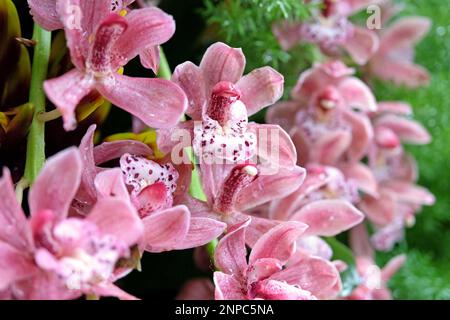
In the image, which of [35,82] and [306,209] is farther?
[306,209]

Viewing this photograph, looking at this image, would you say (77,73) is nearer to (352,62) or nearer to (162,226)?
(162,226)

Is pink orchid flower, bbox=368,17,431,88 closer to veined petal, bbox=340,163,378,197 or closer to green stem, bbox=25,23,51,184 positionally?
veined petal, bbox=340,163,378,197

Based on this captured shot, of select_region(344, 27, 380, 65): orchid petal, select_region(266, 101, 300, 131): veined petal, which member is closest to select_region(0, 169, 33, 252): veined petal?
select_region(266, 101, 300, 131): veined petal

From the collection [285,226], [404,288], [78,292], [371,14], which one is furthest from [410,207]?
[78,292]

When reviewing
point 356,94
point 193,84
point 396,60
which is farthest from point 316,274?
point 396,60

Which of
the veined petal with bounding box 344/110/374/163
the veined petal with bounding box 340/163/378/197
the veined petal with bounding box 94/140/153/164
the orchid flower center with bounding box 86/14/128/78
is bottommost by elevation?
the veined petal with bounding box 340/163/378/197

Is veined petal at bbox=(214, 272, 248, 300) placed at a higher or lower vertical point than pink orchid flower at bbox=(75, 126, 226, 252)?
lower

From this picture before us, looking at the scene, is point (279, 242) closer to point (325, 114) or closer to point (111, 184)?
point (111, 184)

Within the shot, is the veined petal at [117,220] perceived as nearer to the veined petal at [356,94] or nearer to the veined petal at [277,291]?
the veined petal at [277,291]
